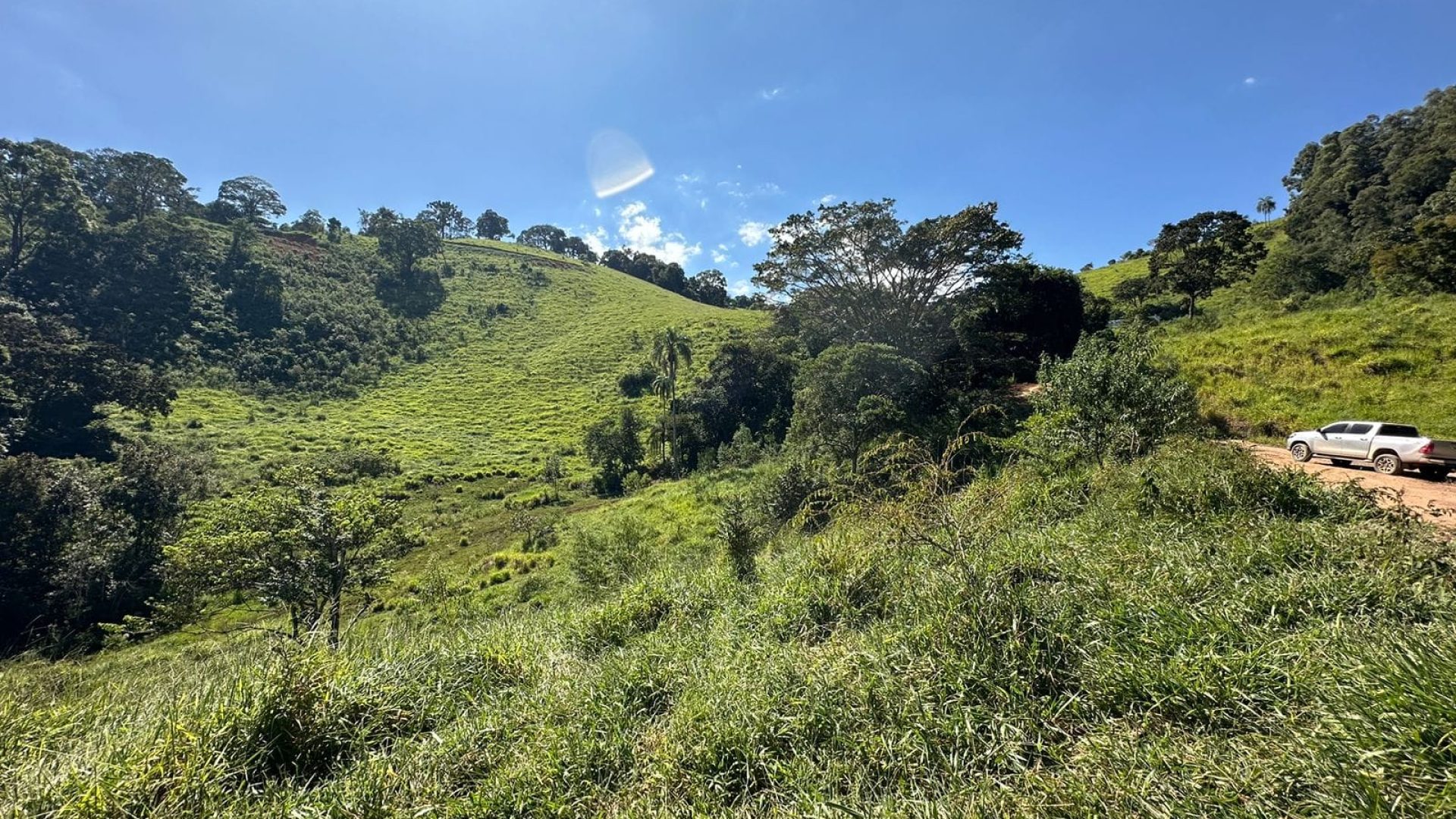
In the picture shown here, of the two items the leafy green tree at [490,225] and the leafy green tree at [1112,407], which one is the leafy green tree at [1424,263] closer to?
the leafy green tree at [1112,407]

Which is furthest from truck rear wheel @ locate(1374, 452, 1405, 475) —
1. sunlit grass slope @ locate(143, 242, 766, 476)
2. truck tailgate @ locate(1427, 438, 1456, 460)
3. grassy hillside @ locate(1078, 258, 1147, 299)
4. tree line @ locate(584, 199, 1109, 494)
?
sunlit grass slope @ locate(143, 242, 766, 476)

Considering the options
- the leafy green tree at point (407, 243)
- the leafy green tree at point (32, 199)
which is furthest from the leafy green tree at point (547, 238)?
the leafy green tree at point (32, 199)

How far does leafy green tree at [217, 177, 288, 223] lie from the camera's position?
79.6 meters

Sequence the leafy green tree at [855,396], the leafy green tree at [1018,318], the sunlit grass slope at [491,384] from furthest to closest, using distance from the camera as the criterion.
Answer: the sunlit grass slope at [491,384], the leafy green tree at [1018,318], the leafy green tree at [855,396]

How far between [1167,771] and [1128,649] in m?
1.27

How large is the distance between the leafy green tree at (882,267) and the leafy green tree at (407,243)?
7251cm

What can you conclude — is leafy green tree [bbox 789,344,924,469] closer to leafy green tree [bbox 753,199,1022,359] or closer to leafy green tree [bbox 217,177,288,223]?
leafy green tree [bbox 753,199,1022,359]

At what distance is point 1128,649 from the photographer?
12.8 ft

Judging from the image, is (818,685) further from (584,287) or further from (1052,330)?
(584,287)

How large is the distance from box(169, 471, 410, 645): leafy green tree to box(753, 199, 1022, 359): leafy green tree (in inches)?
859

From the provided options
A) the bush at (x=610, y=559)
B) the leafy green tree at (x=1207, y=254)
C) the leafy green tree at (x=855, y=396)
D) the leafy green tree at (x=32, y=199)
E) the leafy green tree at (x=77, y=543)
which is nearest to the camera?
the bush at (x=610, y=559)

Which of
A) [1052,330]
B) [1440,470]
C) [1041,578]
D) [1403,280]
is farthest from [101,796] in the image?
[1403,280]

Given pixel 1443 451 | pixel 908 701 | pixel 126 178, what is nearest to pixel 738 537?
pixel 908 701

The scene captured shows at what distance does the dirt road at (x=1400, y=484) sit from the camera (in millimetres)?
7109
